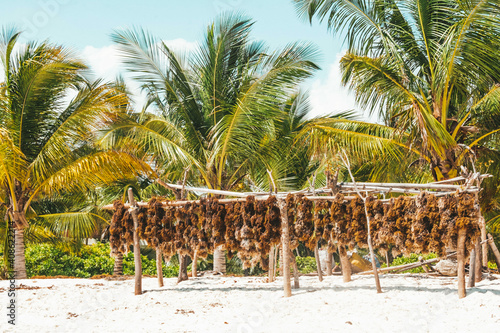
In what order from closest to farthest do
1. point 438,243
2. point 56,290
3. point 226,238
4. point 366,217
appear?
point 438,243, point 366,217, point 226,238, point 56,290

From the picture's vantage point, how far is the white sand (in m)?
6.53

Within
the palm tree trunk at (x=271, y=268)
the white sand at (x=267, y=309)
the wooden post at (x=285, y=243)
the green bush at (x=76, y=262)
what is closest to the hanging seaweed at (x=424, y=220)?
the white sand at (x=267, y=309)

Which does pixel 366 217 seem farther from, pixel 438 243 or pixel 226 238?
pixel 226 238

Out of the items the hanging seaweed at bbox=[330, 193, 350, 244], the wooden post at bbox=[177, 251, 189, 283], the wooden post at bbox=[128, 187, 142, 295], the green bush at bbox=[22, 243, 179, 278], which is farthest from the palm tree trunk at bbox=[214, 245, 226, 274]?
the hanging seaweed at bbox=[330, 193, 350, 244]

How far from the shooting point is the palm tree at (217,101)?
10508mm

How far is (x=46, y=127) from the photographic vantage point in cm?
1156

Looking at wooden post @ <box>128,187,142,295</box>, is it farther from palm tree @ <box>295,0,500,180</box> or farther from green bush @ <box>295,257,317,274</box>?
green bush @ <box>295,257,317,274</box>

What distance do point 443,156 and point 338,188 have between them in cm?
236

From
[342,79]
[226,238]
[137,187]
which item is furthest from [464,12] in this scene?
[137,187]

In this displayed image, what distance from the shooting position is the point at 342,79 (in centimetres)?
1045

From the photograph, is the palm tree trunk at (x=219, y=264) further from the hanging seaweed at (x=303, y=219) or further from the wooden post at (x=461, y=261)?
the wooden post at (x=461, y=261)

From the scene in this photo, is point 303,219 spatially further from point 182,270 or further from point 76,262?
point 76,262

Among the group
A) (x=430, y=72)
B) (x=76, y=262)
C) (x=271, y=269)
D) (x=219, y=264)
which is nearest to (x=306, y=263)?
(x=219, y=264)

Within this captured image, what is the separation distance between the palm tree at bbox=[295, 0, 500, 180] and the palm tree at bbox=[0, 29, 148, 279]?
201 inches
